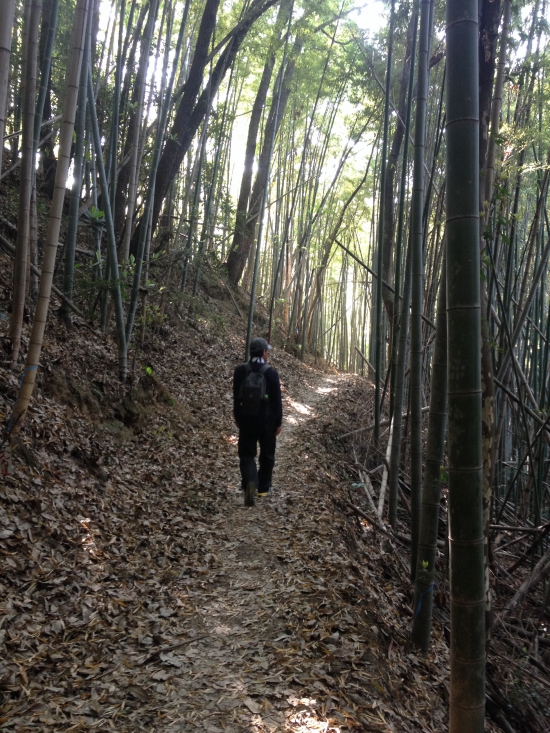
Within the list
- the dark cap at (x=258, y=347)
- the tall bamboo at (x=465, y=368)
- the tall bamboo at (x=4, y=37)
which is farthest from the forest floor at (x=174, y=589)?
the tall bamboo at (x=4, y=37)

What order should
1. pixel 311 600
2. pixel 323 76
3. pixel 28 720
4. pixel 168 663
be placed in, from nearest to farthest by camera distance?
pixel 28 720, pixel 168 663, pixel 311 600, pixel 323 76

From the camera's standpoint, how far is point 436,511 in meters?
2.69

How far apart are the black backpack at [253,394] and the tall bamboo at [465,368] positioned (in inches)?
108

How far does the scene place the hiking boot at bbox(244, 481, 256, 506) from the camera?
173 inches

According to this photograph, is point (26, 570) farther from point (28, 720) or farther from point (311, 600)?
point (311, 600)

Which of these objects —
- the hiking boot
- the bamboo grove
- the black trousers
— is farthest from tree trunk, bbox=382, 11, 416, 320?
the hiking boot

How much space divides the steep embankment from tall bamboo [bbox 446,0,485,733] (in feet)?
2.37

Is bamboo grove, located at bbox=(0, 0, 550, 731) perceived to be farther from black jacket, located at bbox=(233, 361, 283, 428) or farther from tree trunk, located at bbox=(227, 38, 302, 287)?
black jacket, located at bbox=(233, 361, 283, 428)

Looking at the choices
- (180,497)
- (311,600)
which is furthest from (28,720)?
(180,497)

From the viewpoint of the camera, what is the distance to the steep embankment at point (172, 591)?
2.07 metres

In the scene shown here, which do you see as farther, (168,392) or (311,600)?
(168,392)

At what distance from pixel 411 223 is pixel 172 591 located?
2686mm

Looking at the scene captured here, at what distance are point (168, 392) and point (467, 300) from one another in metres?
5.44

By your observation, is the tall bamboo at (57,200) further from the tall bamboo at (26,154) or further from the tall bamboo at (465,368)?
the tall bamboo at (465,368)
